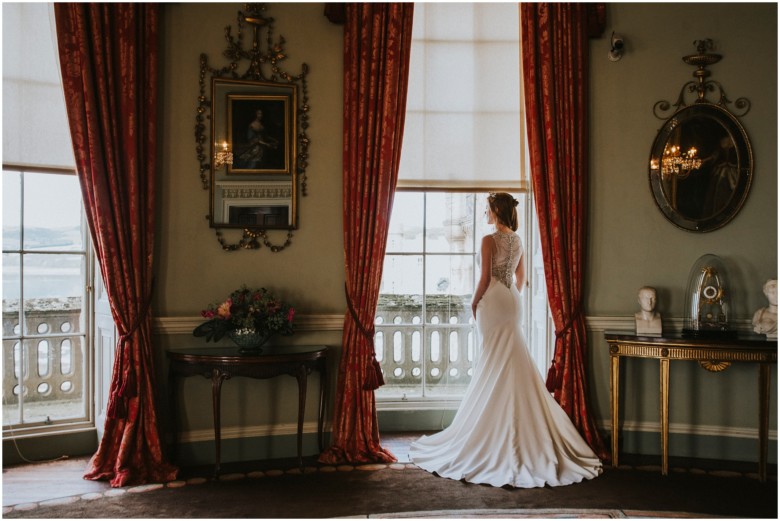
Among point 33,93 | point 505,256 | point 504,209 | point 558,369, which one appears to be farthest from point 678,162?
point 33,93

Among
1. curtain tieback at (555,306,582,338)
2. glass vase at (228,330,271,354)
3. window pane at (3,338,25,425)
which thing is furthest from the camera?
curtain tieback at (555,306,582,338)

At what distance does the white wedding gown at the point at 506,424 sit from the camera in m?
3.87

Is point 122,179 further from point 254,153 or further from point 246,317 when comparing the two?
point 246,317

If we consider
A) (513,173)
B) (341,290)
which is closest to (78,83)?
(341,290)

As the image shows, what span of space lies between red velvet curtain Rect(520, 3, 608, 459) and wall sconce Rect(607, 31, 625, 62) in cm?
20

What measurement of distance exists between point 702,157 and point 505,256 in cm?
164

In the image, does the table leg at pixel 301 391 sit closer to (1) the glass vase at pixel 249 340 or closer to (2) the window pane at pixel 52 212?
(1) the glass vase at pixel 249 340

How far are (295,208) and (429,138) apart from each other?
113cm

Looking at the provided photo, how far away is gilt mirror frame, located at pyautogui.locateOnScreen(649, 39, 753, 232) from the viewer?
4.45m

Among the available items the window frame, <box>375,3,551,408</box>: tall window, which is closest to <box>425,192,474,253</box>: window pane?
<box>375,3,551,408</box>: tall window

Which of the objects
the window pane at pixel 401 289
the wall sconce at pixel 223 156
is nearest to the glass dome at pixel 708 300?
the window pane at pixel 401 289

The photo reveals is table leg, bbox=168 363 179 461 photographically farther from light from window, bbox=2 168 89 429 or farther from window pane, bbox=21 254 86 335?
window pane, bbox=21 254 86 335

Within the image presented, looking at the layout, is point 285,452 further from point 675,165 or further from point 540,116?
point 675,165

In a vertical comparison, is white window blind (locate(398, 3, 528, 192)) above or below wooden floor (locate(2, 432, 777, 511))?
above
